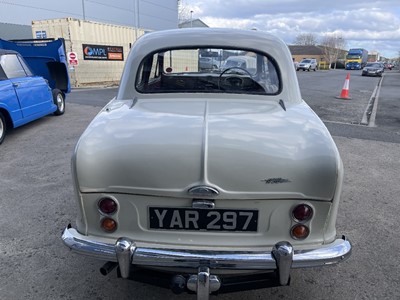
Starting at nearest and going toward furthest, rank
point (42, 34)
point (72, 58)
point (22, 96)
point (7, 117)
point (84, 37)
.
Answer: point (7, 117) → point (22, 96) → point (72, 58) → point (42, 34) → point (84, 37)

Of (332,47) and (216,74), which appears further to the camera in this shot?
(332,47)

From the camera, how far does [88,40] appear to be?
709 inches

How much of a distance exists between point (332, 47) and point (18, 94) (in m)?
92.7

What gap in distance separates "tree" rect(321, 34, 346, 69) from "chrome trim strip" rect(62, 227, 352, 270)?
79.8 m

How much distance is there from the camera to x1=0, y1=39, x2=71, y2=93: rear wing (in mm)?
9508

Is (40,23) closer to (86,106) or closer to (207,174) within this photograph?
(86,106)

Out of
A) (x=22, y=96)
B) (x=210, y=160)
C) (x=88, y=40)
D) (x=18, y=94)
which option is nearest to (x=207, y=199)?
(x=210, y=160)

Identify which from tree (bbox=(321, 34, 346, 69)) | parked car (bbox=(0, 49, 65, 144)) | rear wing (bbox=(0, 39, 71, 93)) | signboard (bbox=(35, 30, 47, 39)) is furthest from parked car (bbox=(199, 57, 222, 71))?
tree (bbox=(321, 34, 346, 69))

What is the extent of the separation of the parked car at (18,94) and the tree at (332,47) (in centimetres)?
7602

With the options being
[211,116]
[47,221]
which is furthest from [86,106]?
[211,116]

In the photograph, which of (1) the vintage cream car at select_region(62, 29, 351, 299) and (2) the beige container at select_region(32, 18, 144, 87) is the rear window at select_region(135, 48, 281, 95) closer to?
(1) the vintage cream car at select_region(62, 29, 351, 299)

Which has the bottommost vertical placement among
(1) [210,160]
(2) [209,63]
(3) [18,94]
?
(3) [18,94]

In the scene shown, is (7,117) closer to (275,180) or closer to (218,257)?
(218,257)

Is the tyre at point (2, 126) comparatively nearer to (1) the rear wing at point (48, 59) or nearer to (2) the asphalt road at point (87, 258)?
(2) the asphalt road at point (87, 258)
